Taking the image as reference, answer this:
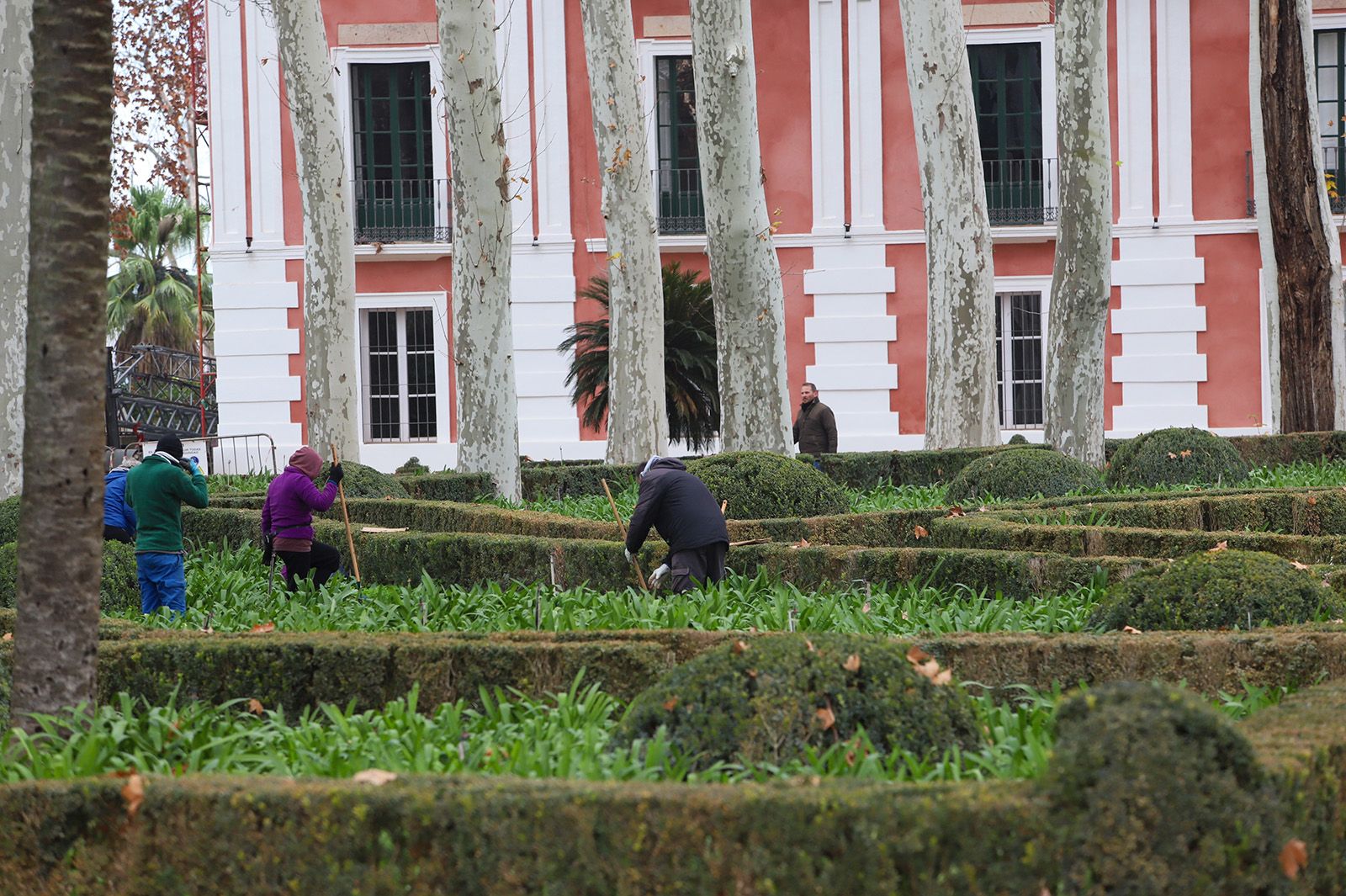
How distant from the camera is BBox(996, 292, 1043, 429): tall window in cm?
2484

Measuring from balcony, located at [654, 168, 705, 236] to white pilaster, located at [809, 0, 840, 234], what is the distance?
1.80 m

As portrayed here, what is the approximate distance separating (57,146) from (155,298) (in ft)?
99.3

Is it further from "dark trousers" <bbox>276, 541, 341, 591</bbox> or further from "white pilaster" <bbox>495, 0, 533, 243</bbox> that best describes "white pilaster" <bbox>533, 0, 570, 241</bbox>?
"dark trousers" <bbox>276, 541, 341, 591</bbox>

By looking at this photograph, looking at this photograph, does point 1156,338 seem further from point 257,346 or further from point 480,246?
point 257,346

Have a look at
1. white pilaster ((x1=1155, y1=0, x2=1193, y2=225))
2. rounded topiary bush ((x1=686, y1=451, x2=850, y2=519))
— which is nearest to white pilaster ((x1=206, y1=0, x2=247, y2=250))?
white pilaster ((x1=1155, y1=0, x2=1193, y2=225))

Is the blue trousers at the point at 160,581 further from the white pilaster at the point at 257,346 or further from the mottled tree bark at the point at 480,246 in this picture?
the white pilaster at the point at 257,346

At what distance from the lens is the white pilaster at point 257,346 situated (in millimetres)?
24953

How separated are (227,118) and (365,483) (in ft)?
41.9

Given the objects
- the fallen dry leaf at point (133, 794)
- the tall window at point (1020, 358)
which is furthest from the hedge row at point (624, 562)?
the tall window at point (1020, 358)

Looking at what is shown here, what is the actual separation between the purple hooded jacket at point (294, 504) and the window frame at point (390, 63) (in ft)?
49.7

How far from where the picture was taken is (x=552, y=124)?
2477cm

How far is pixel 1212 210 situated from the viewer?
24.7 m

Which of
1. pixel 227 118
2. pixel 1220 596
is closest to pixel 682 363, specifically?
pixel 227 118

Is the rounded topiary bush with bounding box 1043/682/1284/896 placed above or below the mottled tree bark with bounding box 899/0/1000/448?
below
